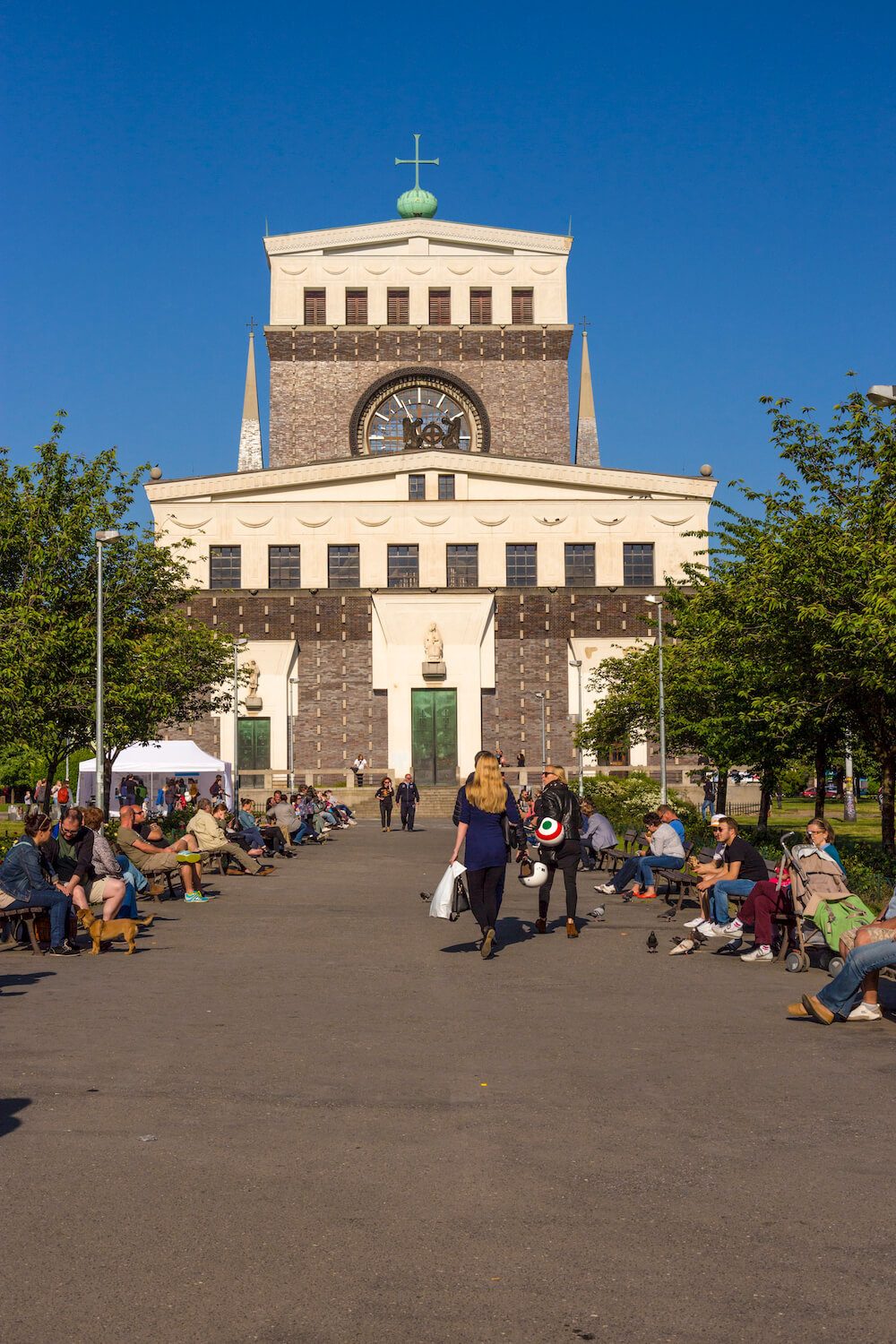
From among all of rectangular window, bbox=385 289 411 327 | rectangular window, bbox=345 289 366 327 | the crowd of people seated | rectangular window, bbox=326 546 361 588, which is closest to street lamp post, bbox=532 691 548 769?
rectangular window, bbox=326 546 361 588

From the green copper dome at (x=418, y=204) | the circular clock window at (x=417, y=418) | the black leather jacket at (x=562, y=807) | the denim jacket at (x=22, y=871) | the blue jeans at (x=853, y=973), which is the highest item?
the green copper dome at (x=418, y=204)

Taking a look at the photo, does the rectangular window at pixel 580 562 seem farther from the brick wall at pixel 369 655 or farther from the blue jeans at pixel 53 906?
the blue jeans at pixel 53 906

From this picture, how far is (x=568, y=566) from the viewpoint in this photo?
213 feet

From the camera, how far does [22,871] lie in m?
14.6

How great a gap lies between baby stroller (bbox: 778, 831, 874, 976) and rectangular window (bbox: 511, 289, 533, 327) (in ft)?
201

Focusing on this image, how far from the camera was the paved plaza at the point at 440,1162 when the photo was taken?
4.80 m

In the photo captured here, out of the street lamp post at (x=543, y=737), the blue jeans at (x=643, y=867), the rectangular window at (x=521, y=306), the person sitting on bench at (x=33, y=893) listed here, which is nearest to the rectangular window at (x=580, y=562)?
the street lamp post at (x=543, y=737)

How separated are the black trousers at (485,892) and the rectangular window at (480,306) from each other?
60993 millimetres

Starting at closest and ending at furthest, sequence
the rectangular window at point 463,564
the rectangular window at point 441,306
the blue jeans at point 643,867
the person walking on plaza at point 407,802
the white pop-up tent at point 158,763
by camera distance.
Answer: the blue jeans at point 643,867, the white pop-up tent at point 158,763, the person walking on plaza at point 407,802, the rectangular window at point 463,564, the rectangular window at point 441,306

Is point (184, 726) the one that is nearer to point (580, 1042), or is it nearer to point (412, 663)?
point (412, 663)

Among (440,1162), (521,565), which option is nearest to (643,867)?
(440,1162)

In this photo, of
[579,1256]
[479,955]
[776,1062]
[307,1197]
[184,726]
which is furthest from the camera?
[184,726]

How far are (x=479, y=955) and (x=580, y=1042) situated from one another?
4845 mm

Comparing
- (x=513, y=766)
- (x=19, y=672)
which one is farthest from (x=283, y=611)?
(x=19, y=672)
